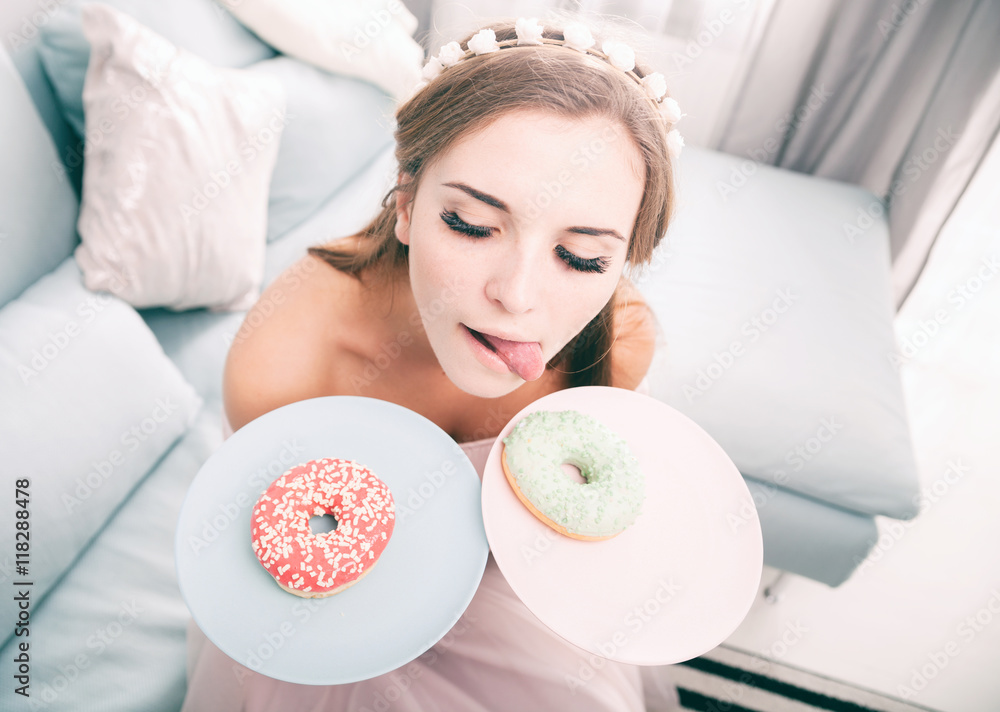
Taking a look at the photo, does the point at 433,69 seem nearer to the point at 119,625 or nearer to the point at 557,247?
the point at 557,247

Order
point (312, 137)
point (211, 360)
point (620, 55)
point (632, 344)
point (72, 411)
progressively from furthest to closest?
1. point (312, 137)
2. point (211, 360)
3. point (632, 344)
4. point (72, 411)
5. point (620, 55)

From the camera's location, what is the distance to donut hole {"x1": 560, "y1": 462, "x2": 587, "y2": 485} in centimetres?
82

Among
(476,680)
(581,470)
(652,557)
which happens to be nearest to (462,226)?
(581,470)

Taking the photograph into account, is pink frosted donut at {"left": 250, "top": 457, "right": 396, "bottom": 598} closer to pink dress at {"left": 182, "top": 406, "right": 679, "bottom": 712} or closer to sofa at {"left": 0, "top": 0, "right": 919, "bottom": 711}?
pink dress at {"left": 182, "top": 406, "right": 679, "bottom": 712}

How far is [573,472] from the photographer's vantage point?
0.86m

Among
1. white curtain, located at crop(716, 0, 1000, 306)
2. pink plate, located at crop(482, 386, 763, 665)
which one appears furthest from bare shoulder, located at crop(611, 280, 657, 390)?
white curtain, located at crop(716, 0, 1000, 306)

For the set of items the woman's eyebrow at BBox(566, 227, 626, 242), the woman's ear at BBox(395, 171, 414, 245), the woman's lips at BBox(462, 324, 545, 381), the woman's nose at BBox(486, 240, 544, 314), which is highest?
the woman's eyebrow at BBox(566, 227, 626, 242)

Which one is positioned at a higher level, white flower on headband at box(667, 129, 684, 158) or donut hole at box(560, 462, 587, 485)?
white flower on headband at box(667, 129, 684, 158)

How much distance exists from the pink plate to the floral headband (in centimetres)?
48

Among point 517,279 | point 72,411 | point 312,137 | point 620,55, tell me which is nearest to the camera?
point 517,279

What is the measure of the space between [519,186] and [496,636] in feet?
2.51

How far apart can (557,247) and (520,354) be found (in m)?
0.16

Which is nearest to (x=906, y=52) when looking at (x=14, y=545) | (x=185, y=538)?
(x=185, y=538)

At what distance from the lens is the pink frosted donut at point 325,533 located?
68cm
